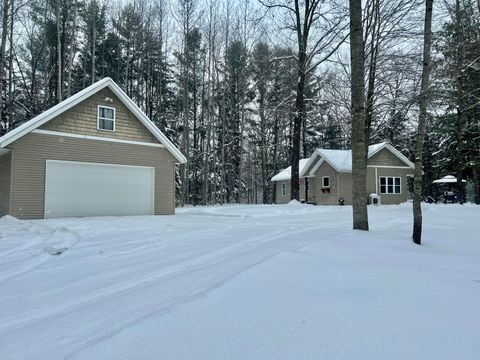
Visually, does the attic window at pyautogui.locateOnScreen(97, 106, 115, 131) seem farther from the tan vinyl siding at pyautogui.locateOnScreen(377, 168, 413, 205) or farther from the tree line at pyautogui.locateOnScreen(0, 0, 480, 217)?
the tan vinyl siding at pyautogui.locateOnScreen(377, 168, 413, 205)

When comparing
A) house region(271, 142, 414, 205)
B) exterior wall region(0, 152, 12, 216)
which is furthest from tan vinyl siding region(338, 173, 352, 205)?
exterior wall region(0, 152, 12, 216)

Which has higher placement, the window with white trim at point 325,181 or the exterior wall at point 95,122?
the exterior wall at point 95,122

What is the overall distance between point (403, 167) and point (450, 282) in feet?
77.2

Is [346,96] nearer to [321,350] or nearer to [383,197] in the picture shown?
[383,197]

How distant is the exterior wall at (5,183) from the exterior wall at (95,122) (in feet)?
5.78

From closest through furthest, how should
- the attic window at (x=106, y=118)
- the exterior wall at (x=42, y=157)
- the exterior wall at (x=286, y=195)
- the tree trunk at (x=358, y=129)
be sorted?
the tree trunk at (x=358, y=129) < the exterior wall at (x=42, y=157) < the attic window at (x=106, y=118) < the exterior wall at (x=286, y=195)

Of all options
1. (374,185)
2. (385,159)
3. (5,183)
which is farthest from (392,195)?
(5,183)

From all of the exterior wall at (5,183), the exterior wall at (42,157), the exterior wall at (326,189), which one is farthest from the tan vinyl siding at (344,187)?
the exterior wall at (5,183)

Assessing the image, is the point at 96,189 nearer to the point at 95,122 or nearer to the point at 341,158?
the point at 95,122

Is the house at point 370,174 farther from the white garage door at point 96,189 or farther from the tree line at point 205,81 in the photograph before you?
the white garage door at point 96,189

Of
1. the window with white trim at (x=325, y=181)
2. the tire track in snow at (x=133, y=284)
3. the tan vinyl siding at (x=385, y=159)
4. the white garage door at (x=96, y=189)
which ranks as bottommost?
the tire track in snow at (x=133, y=284)

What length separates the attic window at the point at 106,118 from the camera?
46.2 ft

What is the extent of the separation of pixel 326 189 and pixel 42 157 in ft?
58.6

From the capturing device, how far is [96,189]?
13859 mm
